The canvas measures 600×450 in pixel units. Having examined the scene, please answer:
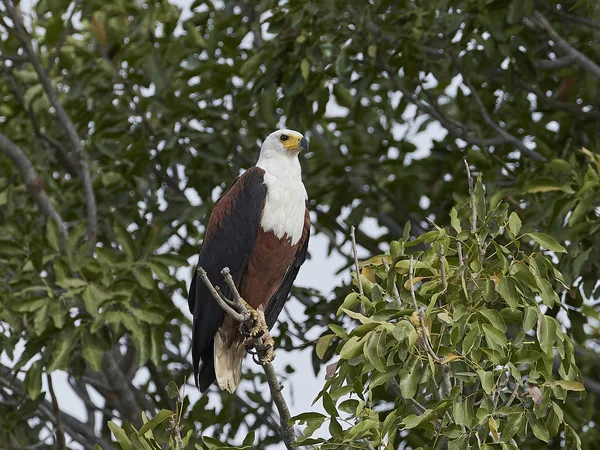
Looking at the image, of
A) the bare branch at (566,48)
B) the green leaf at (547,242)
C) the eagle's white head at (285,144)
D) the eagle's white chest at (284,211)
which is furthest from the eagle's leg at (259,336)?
the bare branch at (566,48)

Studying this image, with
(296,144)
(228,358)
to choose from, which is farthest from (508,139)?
(228,358)

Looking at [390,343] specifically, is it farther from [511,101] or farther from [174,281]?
[511,101]

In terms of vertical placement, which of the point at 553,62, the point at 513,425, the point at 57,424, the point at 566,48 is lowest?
the point at 513,425

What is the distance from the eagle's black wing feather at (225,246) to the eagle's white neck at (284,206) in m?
0.04

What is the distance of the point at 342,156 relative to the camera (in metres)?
7.02

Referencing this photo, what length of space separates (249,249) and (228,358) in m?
0.62

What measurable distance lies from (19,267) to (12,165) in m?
1.49

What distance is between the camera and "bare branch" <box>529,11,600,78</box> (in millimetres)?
5867

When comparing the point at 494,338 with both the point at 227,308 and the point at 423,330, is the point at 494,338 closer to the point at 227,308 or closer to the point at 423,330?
the point at 423,330

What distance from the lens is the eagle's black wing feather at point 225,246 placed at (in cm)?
510

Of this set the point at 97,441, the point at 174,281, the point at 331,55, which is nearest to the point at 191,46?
the point at 331,55

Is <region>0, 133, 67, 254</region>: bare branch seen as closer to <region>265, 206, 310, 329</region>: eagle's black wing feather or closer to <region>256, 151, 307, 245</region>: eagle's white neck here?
<region>265, 206, 310, 329</region>: eagle's black wing feather

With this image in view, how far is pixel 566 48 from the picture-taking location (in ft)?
19.7

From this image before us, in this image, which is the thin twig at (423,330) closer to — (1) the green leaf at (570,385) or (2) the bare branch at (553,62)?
(1) the green leaf at (570,385)
